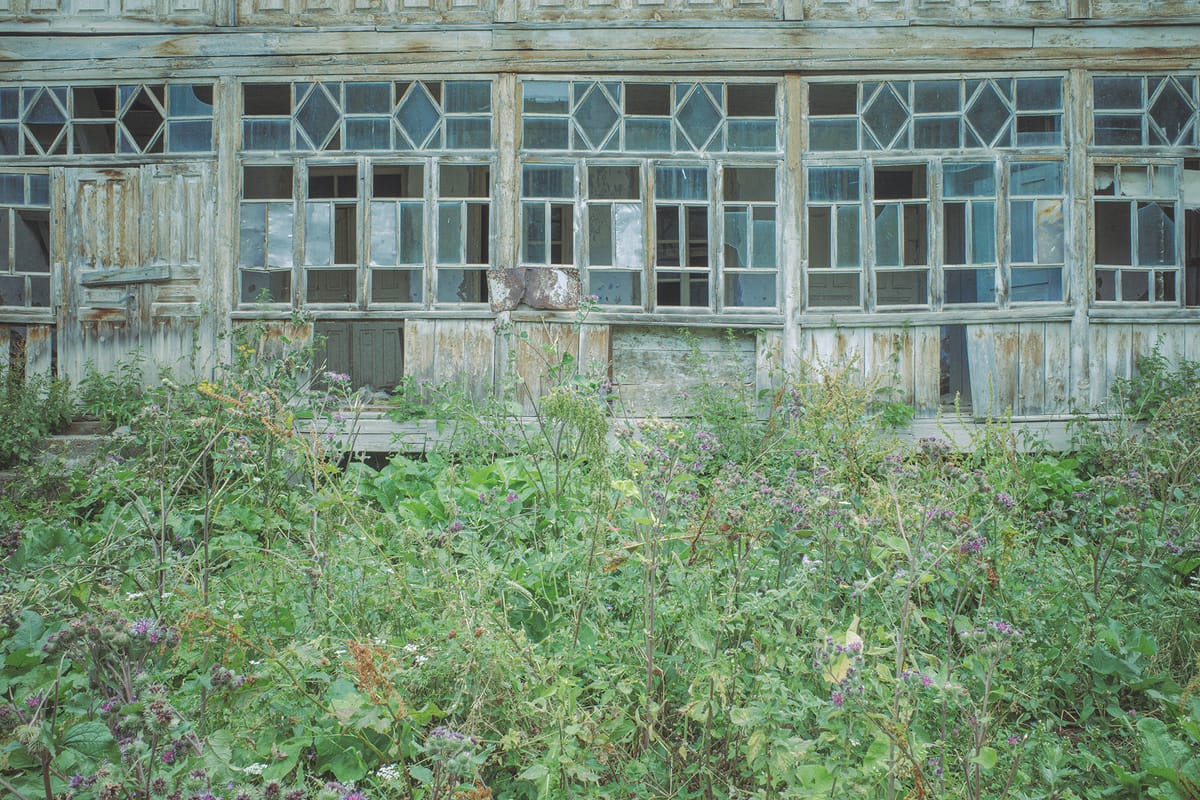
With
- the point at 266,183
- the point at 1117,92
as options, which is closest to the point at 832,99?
the point at 1117,92

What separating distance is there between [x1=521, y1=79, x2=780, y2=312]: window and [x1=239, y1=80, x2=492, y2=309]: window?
1.78 ft

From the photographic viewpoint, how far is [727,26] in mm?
7953

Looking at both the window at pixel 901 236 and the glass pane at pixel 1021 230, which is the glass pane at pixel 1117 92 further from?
the window at pixel 901 236

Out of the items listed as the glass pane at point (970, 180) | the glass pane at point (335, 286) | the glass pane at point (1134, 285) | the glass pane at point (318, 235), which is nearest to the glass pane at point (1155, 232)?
the glass pane at point (1134, 285)

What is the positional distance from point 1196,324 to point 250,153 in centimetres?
845

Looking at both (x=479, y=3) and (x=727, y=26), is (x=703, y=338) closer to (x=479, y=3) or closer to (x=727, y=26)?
(x=727, y=26)

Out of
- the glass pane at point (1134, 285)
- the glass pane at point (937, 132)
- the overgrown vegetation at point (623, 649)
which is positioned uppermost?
the glass pane at point (937, 132)

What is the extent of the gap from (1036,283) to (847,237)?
168 cm

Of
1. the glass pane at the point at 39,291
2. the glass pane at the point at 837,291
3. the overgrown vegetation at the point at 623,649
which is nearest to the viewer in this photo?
the overgrown vegetation at the point at 623,649

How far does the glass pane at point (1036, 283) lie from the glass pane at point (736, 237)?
7.74ft

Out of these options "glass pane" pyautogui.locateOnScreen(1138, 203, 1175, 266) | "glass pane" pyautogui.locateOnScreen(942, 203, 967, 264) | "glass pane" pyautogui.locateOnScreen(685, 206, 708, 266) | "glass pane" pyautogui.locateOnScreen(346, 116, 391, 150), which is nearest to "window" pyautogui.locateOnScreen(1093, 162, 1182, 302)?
"glass pane" pyautogui.locateOnScreen(1138, 203, 1175, 266)

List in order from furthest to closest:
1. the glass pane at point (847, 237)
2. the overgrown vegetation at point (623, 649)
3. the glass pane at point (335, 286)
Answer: the glass pane at point (335, 286)
the glass pane at point (847, 237)
the overgrown vegetation at point (623, 649)

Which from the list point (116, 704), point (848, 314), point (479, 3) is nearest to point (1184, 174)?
point (848, 314)

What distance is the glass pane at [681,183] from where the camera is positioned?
8.04 meters
